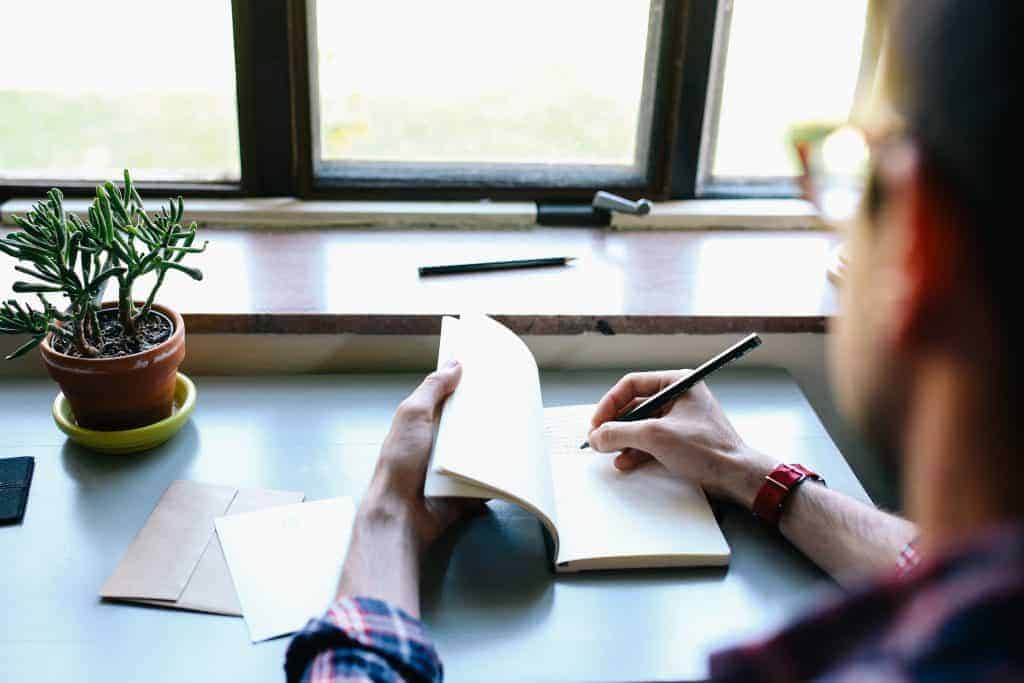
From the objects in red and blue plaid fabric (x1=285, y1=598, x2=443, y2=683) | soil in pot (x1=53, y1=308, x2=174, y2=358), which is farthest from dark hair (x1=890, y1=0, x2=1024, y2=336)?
soil in pot (x1=53, y1=308, x2=174, y2=358)

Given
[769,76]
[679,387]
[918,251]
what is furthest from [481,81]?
[918,251]

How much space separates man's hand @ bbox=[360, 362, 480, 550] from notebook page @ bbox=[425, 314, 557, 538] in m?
0.02

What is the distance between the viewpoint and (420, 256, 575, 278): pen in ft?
4.26

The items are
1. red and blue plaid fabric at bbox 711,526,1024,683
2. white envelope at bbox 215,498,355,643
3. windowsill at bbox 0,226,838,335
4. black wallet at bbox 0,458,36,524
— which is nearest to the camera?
red and blue plaid fabric at bbox 711,526,1024,683

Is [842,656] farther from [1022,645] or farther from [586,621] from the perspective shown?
[586,621]

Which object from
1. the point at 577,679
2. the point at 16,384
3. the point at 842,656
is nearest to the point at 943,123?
the point at 842,656

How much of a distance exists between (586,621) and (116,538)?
1.52ft

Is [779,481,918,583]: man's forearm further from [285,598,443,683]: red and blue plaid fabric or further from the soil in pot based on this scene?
the soil in pot

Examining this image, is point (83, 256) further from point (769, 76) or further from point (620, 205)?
point (769, 76)

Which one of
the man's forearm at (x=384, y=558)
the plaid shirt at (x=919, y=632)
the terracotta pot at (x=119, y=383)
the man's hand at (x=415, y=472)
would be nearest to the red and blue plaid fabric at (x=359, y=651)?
the man's forearm at (x=384, y=558)

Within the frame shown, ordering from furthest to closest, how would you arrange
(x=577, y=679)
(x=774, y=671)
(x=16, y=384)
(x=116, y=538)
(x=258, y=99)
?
(x=258, y=99) → (x=16, y=384) → (x=116, y=538) → (x=577, y=679) → (x=774, y=671)

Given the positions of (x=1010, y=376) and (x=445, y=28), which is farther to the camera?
(x=445, y=28)

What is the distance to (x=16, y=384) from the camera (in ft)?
3.76

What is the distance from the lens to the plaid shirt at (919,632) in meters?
0.32
